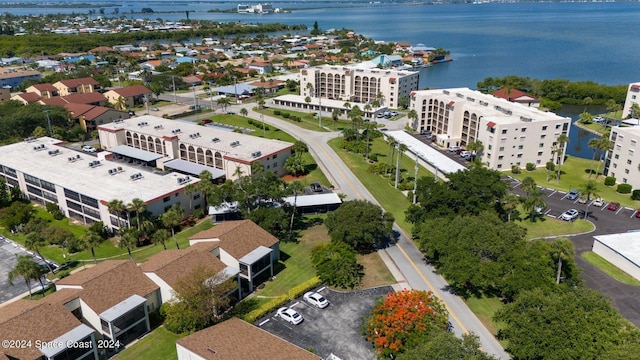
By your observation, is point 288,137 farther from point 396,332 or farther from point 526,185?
point 396,332

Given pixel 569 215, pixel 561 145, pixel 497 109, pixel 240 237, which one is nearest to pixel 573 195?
pixel 569 215

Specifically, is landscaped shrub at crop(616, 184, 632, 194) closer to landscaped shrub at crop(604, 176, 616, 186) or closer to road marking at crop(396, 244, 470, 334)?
landscaped shrub at crop(604, 176, 616, 186)

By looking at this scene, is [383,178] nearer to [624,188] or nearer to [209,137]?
[209,137]

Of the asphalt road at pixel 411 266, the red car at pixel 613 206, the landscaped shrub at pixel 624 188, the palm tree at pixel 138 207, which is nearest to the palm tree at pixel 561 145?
the landscaped shrub at pixel 624 188

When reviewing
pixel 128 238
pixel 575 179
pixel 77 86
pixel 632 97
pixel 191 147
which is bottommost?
pixel 575 179

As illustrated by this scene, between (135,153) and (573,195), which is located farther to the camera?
(135,153)

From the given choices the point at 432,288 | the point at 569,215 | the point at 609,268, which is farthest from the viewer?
the point at 569,215
